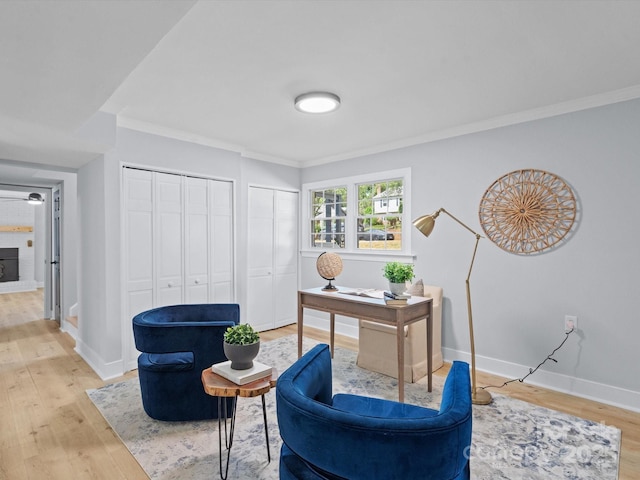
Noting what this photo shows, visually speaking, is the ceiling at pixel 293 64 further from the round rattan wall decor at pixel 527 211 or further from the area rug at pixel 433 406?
the area rug at pixel 433 406

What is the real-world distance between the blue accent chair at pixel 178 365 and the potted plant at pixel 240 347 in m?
0.55

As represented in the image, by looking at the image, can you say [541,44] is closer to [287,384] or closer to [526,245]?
[526,245]

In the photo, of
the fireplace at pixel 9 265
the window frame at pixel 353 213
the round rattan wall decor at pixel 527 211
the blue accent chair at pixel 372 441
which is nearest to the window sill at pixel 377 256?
the window frame at pixel 353 213

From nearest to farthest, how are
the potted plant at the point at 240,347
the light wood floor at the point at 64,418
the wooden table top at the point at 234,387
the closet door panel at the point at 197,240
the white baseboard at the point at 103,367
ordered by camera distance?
the wooden table top at the point at 234,387 < the potted plant at the point at 240,347 < the light wood floor at the point at 64,418 < the white baseboard at the point at 103,367 < the closet door panel at the point at 197,240

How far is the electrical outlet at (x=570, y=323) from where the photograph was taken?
9.84 feet

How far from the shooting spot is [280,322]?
511cm

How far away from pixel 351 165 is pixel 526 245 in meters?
2.31

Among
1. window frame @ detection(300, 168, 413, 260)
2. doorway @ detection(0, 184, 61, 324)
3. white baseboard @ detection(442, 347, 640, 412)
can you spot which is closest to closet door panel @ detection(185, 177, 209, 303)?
window frame @ detection(300, 168, 413, 260)

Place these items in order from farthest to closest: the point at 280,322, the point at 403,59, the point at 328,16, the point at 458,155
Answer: the point at 280,322, the point at 458,155, the point at 403,59, the point at 328,16

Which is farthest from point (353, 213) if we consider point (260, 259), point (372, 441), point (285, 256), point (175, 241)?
point (372, 441)

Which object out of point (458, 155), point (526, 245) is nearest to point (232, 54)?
point (458, 155)

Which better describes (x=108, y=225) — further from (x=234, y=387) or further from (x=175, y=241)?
(x=234, y=387)

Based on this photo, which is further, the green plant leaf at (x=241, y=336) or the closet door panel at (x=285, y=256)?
the closet door panel at (x=285, y=256)

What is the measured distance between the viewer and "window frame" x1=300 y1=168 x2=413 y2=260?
4.14 m
